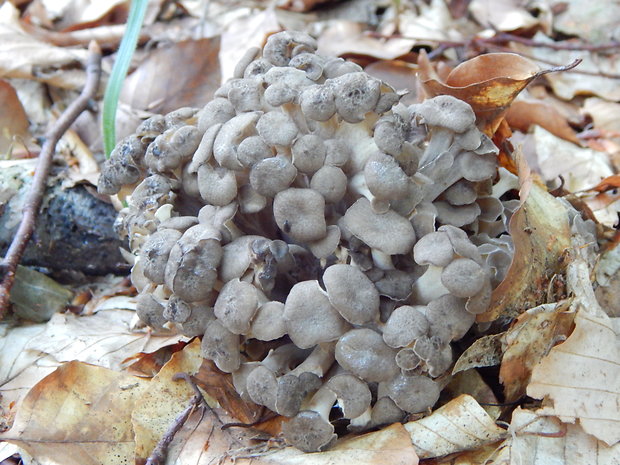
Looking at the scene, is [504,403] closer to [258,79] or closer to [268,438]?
[268,438]

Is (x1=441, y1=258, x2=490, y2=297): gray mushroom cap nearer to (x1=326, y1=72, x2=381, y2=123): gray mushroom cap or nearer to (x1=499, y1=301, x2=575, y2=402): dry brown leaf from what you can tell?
(x1=499, y1=301, x2=575, y2=402): dry brown leaf

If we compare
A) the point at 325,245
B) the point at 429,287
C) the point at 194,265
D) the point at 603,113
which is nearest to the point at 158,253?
the point at 194,265

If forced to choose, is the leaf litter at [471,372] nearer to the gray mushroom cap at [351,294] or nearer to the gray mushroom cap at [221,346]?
the gray mushroom cap at [221,346]

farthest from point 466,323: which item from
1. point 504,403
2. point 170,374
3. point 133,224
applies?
point 133,224

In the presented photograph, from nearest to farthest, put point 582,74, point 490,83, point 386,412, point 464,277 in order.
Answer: point 464,277, point 386,412, point 490,83, point 582,74

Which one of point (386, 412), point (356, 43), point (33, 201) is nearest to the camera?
point (386, 412)

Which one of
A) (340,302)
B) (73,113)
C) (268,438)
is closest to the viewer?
(340,302)

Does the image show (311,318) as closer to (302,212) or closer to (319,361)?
(319,361)
